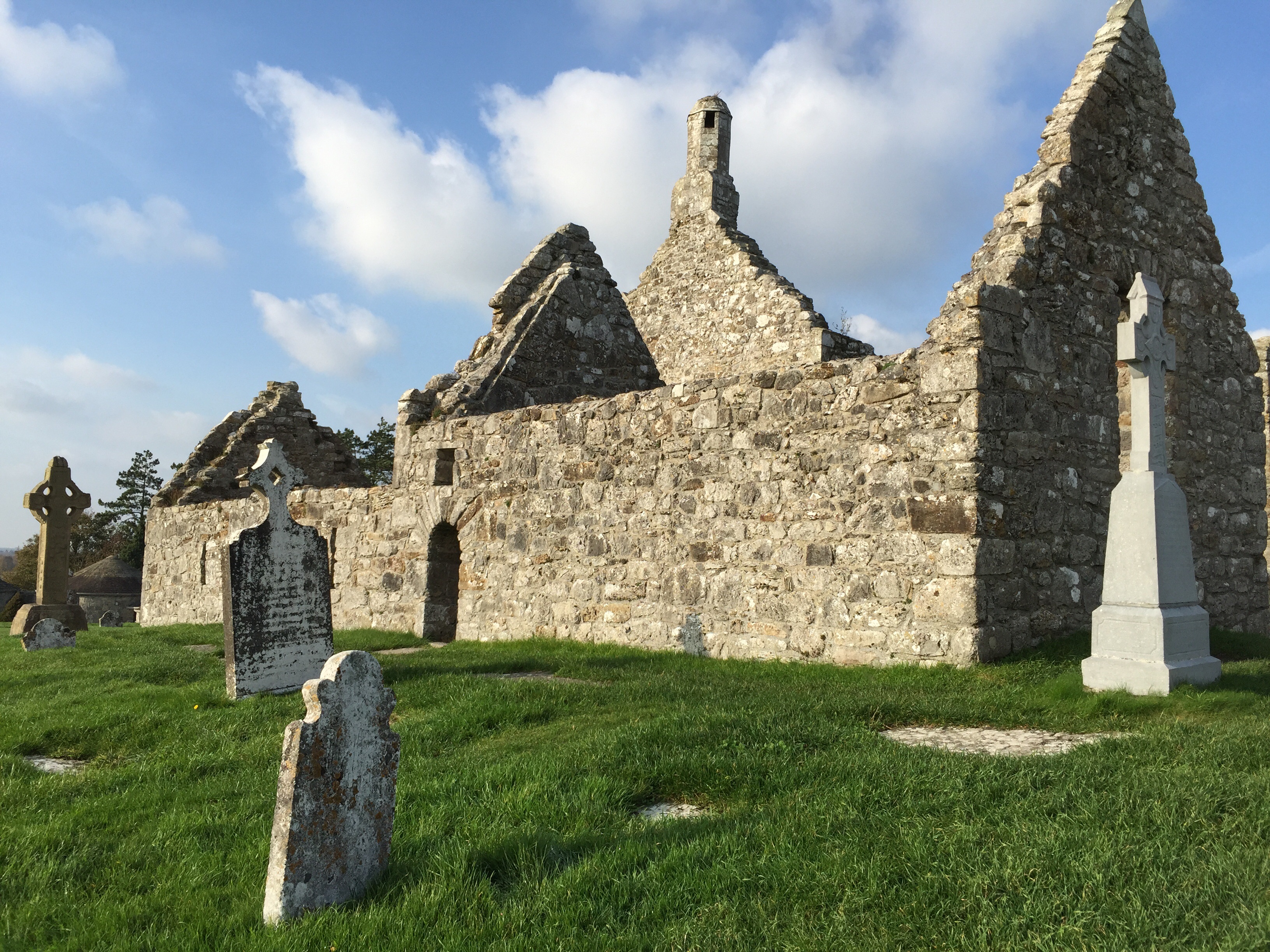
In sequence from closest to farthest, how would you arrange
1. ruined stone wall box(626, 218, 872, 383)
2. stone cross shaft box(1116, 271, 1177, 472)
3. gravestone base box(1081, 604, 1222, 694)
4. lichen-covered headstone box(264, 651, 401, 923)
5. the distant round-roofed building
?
lichen-covered headstone box(264, 651, 401, 923) < gravestone base box(1081, 604, 1222, 694) < stone cross shaft box(1116, 271, 1177, 472) < ruined stone wall box(626, 218, 872, 383) < the distant round-roofed building

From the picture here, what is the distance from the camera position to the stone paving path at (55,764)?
5.39m

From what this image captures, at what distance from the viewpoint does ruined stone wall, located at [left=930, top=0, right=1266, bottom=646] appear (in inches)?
287

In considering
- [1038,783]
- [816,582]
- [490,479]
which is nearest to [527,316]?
[490,479]

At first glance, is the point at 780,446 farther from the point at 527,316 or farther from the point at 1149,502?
the point at 527,316

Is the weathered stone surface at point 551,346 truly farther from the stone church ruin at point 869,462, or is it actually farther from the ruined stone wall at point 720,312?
the ruined stone wall at point 720,312

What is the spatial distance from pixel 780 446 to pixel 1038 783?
180 inches

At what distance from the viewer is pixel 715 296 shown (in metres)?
17.1

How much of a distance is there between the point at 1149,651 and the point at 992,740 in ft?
5.09

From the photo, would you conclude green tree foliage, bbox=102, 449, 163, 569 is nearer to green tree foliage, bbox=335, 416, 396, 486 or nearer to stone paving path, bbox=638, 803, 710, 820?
green tree foliage, bbox=335, 416, 396, 486

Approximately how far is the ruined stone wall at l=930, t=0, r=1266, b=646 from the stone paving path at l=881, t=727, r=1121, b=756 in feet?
5.92

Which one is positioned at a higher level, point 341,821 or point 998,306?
point 998,306

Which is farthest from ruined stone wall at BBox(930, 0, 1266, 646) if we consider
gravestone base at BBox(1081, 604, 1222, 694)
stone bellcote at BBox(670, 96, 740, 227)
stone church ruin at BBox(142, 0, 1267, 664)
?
stone bellcote at BBox(670, 96, 740, 227)

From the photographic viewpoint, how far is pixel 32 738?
6.04 m

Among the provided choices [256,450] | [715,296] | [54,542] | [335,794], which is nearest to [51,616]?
[54,542]
